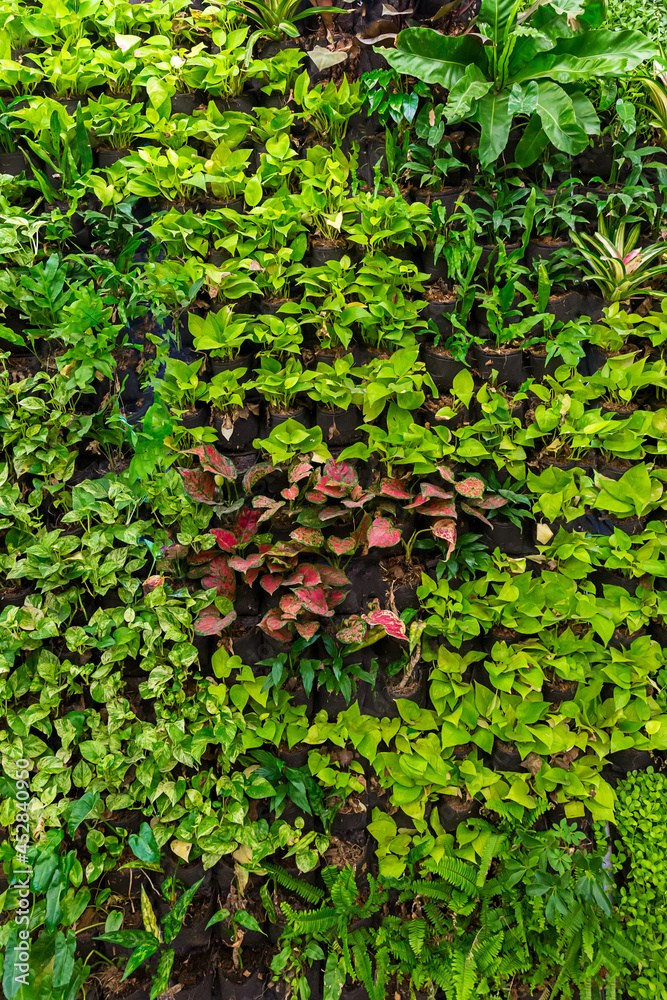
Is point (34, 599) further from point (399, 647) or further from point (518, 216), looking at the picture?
point (518, 216)

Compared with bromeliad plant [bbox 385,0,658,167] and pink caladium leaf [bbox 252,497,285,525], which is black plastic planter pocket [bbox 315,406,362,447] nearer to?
pink caladium leaf [bbox 252,497,285,525]

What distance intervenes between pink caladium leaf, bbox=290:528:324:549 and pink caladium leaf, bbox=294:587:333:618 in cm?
15

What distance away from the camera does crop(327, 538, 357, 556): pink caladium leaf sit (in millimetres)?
2123

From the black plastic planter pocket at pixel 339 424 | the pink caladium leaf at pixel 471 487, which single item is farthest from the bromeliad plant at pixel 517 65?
the pink caladium leaf at pixel 471 487

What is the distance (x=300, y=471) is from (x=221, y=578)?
1.54ft

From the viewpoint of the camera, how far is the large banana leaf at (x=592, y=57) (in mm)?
2053

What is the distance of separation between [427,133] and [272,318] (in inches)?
33.8

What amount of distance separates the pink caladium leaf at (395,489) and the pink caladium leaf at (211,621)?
2.22ft

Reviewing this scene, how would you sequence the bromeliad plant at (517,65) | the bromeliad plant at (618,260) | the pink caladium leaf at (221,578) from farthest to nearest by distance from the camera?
the bromeliad plant at (618,260), the pink caladium leaf at (221,578), the bromeliad plant at (517,65)

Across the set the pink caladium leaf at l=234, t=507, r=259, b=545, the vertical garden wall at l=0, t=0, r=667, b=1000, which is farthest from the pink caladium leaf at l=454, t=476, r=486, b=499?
the pink caladium leaf at l=234, t=507, r=259, b=545

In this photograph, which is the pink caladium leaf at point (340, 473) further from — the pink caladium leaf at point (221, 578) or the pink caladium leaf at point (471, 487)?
the pink caladium leaf at point (221, 578)

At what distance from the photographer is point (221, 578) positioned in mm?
2152

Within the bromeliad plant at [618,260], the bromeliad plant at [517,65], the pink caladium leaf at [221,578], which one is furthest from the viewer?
the bromeliad plant at [618,260]

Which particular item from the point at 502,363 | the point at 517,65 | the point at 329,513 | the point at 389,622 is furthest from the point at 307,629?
the point at 517,65
